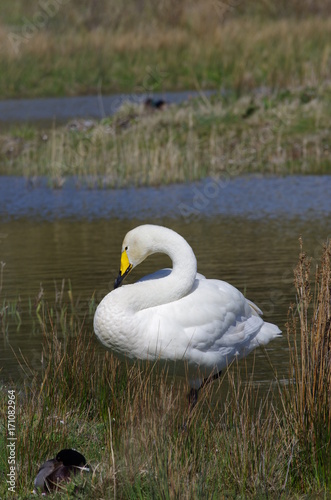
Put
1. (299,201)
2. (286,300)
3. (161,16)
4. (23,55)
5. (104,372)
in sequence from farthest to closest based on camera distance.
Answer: (161,16), (23,55), (299,201), (286,300), (104,372)

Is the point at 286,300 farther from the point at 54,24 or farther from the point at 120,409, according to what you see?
the point at 54,24

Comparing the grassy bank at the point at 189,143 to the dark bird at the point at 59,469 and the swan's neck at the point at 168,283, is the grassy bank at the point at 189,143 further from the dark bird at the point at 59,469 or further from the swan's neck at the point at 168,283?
the dark bird at the point at 59,469

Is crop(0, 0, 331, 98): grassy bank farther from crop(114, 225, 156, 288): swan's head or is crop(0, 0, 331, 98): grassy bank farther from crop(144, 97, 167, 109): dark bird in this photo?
crop(114, 225, 156, 288): swan's head

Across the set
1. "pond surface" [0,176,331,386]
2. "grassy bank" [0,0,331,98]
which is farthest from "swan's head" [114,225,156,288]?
"grassy bank" [0,0,331,98]

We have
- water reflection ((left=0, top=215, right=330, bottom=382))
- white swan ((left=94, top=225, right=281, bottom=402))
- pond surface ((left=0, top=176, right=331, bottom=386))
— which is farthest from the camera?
pond surface ((left=0, top=176, right=331, bottom=386))

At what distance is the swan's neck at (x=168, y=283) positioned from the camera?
20.8 ft

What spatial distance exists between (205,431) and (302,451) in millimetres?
545

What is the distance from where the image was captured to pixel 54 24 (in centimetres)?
3681

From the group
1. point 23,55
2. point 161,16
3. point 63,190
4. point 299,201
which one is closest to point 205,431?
point 299,201

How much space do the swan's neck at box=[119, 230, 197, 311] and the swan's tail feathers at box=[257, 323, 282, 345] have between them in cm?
71

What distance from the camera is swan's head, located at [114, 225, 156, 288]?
6.62 metres

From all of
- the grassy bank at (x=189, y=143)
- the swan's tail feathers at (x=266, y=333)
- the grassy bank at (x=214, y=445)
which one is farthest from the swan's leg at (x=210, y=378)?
the grassy bank at (x=189, y=143)

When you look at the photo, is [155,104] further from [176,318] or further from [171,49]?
[176,318]

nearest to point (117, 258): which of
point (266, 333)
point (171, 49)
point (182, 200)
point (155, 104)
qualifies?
point (182, 200)
